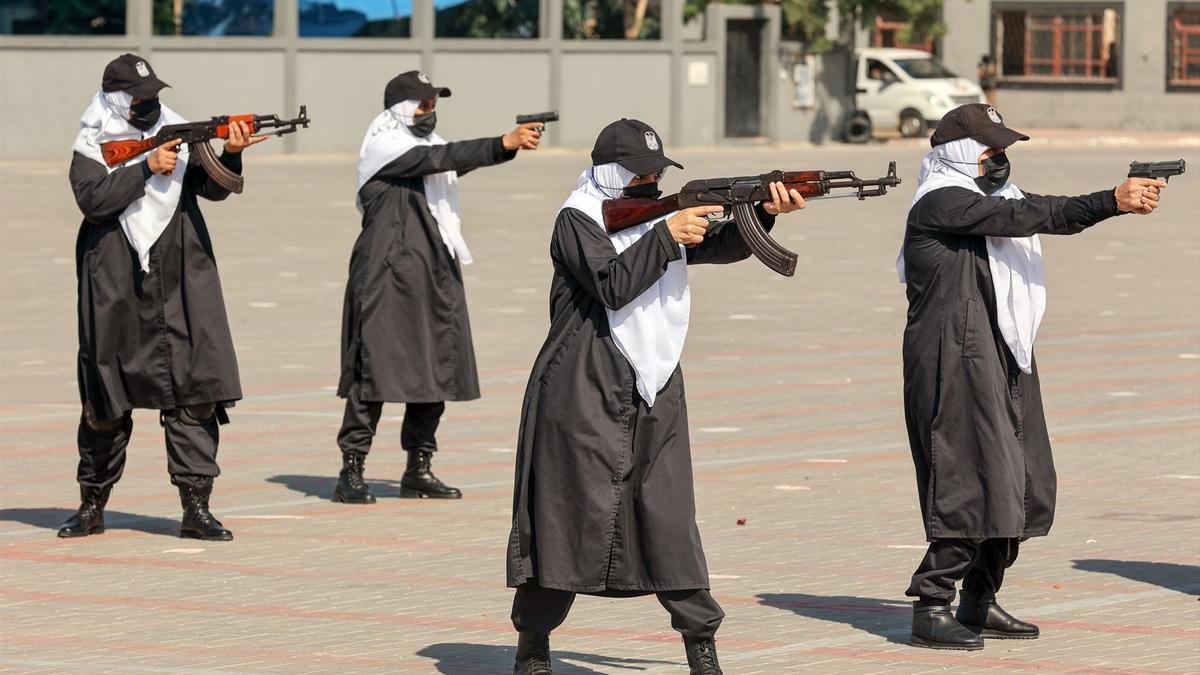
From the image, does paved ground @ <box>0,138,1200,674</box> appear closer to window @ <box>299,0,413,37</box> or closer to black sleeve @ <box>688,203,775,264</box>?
black sleeve @ <box>688,203,775,264</box>

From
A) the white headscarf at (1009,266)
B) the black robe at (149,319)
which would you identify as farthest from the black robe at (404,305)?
the white headscarf at (1009,266)

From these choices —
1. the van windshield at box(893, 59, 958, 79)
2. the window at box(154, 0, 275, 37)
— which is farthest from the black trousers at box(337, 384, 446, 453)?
the van windshield at box(893, 59, 958, 79)

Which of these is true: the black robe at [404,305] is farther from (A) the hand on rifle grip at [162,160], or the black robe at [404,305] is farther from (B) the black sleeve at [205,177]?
(A) the hand on rifle grip at [162,160]

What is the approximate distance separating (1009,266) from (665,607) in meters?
1.78

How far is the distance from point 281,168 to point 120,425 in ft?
78.3

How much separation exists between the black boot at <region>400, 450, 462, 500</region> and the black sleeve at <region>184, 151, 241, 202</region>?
1760mm

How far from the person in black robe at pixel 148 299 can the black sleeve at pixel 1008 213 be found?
3.21 m

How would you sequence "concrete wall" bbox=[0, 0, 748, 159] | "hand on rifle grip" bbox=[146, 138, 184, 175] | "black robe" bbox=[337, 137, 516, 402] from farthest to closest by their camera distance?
"concrete wall" bbox=[0, 0, 748, 159]
"black robe" bbox=[337, 137, 516, 402]
"hand on rifle grip" bbox=[146, 138, 184, 175]

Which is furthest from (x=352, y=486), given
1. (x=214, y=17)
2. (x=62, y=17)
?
(x=214, y=17)

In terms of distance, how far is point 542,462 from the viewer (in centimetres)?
701

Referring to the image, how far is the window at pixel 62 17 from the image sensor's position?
113 ft

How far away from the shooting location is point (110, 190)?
32.1 feet

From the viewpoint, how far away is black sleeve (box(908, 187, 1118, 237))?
761 cm

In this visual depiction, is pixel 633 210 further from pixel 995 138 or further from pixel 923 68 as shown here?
pixel 923 68
